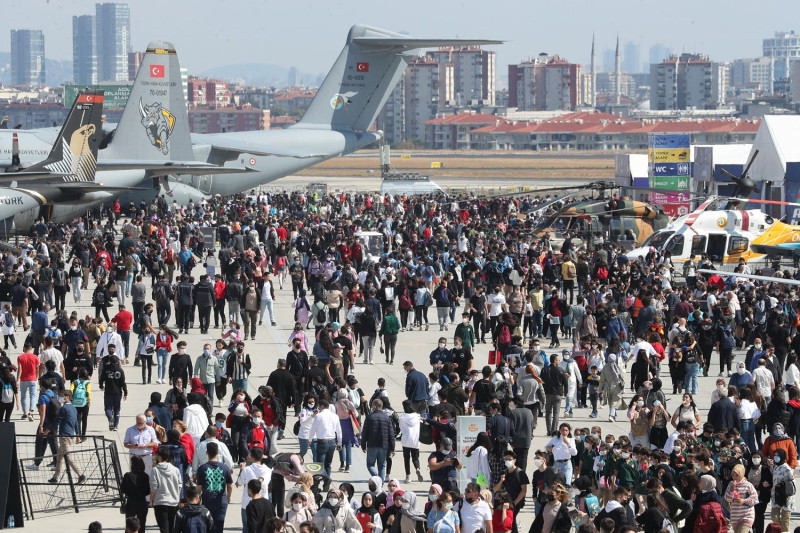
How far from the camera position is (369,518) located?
465 inches

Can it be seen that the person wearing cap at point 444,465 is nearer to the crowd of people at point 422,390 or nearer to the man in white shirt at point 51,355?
the crowd of people at point 422,390

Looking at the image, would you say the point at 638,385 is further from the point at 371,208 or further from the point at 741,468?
the point at 371,208

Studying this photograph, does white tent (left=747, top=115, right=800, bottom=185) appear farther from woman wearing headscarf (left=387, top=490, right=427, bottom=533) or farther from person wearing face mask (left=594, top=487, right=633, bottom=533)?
woman wearing headscarf (left=387, top=490, right=427, bottom=533)

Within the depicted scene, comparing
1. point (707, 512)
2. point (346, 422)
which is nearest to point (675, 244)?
point (346, 422)

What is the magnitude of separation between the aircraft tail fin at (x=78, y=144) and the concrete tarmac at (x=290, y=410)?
8367 mm

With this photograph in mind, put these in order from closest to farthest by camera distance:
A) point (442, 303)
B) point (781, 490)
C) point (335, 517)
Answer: point (335, 517) → point (781, 490) → point (442, 303)

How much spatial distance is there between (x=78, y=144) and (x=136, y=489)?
26693 millimetres

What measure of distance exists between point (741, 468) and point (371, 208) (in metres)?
36.7

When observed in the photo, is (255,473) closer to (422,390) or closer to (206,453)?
(206,453)

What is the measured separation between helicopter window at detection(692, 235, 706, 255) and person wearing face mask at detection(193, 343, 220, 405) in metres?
18.9

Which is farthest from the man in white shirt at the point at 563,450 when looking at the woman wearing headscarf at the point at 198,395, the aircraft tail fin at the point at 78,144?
the aircraft tail fin at the point at 78,144

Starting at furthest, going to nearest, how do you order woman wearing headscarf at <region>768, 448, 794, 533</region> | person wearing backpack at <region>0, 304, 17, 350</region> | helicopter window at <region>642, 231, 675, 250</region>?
helicopter window at <region>642, 231, 675, 250</region> → person wearing backpack at <region>0, 304, 17, 350</region> → woman wearing headscarf at <region>768, 448, 794, 533</region>

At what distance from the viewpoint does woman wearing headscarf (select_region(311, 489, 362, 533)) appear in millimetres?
11562

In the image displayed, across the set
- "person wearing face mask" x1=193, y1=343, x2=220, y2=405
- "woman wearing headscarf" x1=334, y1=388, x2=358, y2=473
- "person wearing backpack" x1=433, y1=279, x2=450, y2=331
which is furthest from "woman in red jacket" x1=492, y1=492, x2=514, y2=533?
"person wearing backpack" x1=433, y1=279, x2=450, y2=331
